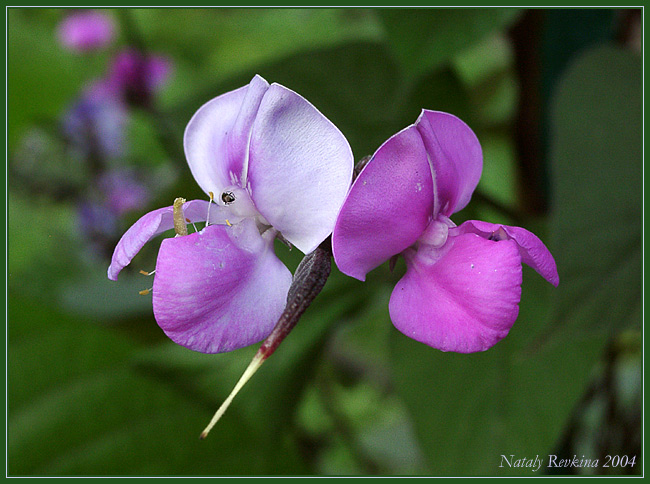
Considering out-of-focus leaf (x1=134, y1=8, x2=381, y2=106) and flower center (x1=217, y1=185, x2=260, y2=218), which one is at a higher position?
flower center (x1=217, y1=185, x2=260, y2=218)

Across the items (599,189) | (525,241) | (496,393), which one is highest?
(525,241)

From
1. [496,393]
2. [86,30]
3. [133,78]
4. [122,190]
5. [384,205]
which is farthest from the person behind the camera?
[86,30]

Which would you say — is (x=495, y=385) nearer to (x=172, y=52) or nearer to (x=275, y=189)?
(x=275, y=189)

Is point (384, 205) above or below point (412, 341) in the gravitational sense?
above

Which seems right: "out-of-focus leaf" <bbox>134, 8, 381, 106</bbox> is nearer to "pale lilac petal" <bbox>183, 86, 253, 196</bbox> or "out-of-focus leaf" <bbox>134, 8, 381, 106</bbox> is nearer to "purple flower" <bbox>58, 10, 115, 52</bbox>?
"purple flower" <bbox>58, 10, 115, 52</bbox>

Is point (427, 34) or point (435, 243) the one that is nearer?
point (435, 243)

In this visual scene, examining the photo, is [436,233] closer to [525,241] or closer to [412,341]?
[525,241]

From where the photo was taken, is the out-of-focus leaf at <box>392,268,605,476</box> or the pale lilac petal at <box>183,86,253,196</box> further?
the out-of-focus leaf at <box>392,268,605,476</box>

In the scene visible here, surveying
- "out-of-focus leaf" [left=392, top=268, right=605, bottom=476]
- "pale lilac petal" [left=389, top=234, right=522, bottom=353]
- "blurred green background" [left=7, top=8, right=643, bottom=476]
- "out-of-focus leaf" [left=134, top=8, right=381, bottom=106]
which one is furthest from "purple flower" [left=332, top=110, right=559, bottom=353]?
"out-of-focus leaf" [left=134, top=8, right=381, bottom=106]

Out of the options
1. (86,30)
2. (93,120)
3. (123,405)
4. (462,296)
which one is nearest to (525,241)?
(462,296)

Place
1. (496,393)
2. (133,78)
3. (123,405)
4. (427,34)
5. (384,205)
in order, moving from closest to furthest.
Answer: (384,205)
(427,34)
(496,393)
(123,405)
(133,78)
